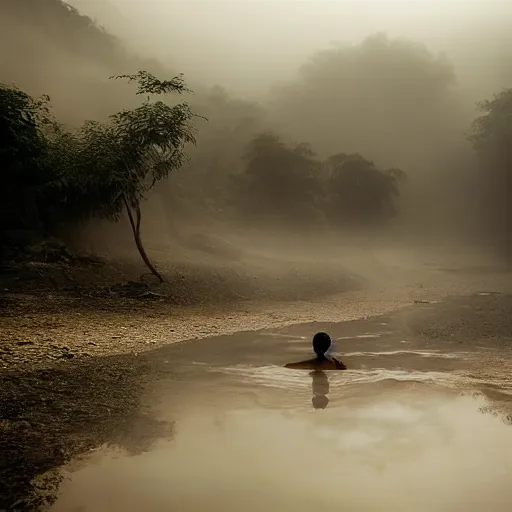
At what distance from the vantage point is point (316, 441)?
5.57 meters

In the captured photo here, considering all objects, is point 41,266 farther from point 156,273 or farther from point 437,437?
point 437,437

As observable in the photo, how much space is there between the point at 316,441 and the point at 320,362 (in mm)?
3352

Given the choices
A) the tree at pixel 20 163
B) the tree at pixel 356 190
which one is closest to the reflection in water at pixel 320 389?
the tree at pixel 20 163

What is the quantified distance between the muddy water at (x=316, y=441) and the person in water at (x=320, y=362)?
277mm

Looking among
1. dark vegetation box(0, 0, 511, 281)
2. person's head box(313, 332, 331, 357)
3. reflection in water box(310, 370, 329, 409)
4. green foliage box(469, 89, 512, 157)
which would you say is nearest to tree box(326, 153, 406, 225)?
dark vegetation box(0, 0, 511, 281)

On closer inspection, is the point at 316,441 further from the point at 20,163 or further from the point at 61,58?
the point at 61,58

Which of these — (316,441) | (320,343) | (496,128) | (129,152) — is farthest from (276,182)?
(316,441)

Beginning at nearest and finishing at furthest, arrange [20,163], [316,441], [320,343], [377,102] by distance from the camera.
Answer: [316,441] → [320,343] → [20,163] → [377,102]

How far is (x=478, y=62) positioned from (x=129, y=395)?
66.2 metres

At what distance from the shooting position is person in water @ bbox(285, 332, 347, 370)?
346 inches

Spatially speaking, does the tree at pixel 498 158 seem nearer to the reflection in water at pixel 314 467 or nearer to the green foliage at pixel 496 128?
the green foliage at pixel 496 128

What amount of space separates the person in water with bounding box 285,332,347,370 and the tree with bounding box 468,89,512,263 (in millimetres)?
32531

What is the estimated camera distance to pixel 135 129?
18.4 metres

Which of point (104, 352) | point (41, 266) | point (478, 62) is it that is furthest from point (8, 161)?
point (478, 62)
